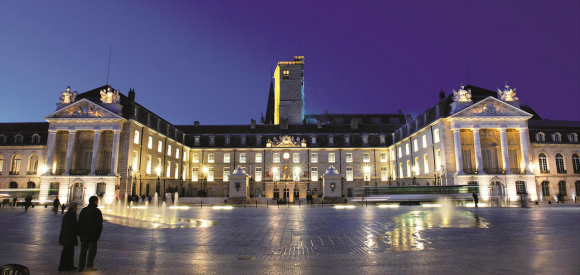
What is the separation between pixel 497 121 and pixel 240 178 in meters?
32.7

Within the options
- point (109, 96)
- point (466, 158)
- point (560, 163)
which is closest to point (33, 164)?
point (109, 96)

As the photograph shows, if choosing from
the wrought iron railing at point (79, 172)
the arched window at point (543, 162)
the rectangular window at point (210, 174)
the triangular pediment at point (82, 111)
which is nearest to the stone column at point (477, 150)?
the arched window at point (543, 162)

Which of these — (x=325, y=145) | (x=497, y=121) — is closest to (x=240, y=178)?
(x=325, y=145)

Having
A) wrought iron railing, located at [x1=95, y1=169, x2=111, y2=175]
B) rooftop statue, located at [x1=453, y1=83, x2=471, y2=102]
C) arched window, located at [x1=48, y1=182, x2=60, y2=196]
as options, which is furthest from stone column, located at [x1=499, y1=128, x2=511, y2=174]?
arched window, located at [x1=48, y1=182, x2=60, y2=196]

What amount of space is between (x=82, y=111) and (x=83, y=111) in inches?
6.8

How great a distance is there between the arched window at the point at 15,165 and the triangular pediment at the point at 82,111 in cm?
1496

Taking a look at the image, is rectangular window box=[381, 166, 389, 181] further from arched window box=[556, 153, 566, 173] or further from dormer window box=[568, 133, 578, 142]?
dormer window box=[568, 133, 578, 142]

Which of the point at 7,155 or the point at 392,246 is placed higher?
the point at 7,155

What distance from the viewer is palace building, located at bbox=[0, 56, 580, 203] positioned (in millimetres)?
44031

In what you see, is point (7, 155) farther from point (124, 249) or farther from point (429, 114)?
point (429, 114)

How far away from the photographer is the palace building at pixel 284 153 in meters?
44.0

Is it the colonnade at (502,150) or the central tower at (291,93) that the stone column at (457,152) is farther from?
the central tower at (291,93)

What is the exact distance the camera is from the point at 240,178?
4325cm

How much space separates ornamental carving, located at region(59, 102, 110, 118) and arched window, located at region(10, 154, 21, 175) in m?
16.0
